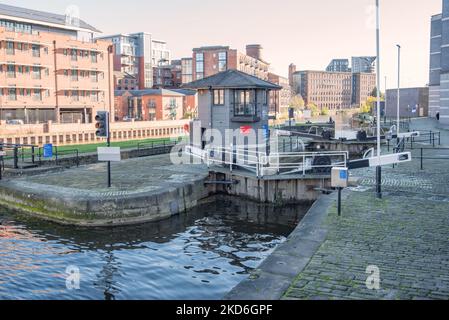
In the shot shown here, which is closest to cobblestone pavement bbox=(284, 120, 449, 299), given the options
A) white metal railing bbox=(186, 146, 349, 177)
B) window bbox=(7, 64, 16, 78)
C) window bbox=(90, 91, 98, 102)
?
white metal railing bbox=(186, 146, 349, 177)

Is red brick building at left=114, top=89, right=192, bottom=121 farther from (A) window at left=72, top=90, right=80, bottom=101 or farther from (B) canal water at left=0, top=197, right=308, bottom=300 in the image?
(B) canal water at left=0, top=197, right=308, bottom=300

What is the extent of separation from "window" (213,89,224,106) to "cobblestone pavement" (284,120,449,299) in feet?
46.4

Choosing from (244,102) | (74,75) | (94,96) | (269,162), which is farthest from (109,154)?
(94,96)

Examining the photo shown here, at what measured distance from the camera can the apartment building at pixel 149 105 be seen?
100 metres

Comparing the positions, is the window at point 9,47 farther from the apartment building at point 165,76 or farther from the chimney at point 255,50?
the chimney at point 255,50

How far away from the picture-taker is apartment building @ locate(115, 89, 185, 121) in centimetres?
10000

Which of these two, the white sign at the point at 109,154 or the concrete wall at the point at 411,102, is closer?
the white sign at the point at 109,154

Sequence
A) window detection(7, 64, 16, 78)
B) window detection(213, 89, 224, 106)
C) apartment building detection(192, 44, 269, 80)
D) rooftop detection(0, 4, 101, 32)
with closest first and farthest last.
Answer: window detection(213, 89, 224, 106) → window detection(7, 64, 16, 78) → rooftop detection(0, 4, 101, 32) → apartment building detection(192, 44, 269, 80)

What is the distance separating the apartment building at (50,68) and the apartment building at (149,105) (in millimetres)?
17177

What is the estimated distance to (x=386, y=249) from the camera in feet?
37.1

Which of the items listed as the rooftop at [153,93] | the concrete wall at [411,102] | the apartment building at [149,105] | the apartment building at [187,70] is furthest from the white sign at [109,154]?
the apartment building at [187,70]

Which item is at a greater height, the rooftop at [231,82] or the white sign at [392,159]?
the rooftop at [231,82]

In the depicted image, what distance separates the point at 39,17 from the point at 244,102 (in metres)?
62.3

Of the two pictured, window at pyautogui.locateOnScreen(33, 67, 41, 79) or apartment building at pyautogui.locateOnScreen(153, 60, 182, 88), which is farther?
apartment building at pyautogui.locateOnScreen(153, 60, 182, 88)
